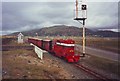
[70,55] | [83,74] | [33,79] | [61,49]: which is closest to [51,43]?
[61,49]

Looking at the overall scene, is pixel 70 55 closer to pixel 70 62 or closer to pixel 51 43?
pixel 70 62

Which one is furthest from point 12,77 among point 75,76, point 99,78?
point 99,78

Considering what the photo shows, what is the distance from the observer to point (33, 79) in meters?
13.6

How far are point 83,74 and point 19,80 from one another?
517cm

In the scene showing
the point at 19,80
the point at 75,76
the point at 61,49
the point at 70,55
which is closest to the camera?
the point at 19,80

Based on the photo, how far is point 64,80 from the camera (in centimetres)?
1385

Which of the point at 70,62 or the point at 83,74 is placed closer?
the point at 83,74

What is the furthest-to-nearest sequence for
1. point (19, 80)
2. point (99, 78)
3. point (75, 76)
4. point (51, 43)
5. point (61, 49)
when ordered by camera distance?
point (51, 43) < point (61, 49) < point (75, 76) < point (99, 78) < point (19, 80)

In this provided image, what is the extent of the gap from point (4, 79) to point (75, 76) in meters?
5.15

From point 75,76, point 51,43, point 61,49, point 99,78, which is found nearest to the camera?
point 99,78

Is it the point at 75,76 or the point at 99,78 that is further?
the point at 75,76

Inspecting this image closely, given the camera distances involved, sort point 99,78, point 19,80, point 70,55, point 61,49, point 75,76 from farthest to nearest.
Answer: point 61,49 → point 70,55 → point 75,76 → point 99,78 → point 19,80

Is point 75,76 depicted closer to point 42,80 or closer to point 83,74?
point 83,74

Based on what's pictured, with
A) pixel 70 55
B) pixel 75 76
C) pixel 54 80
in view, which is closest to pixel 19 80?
pixel 54 80
